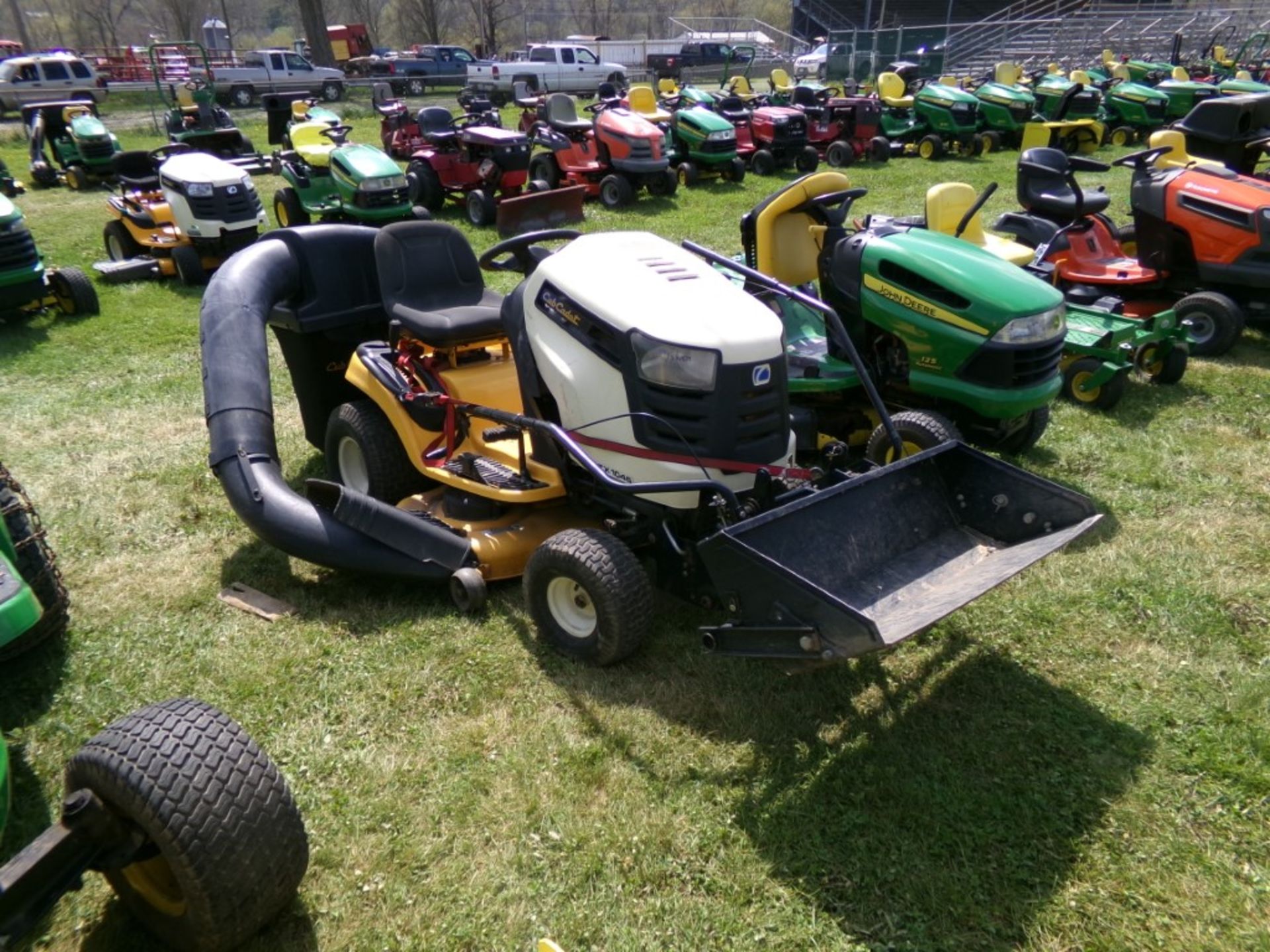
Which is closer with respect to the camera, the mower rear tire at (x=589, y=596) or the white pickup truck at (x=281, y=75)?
the mower rear tire at (x=589, y=596)

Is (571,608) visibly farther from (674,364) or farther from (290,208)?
(290,208)

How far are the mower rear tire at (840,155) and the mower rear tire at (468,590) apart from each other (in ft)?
44.7

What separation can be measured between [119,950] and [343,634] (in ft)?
4.76

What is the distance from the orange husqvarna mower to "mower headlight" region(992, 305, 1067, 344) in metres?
8.73

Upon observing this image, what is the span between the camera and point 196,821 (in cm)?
210

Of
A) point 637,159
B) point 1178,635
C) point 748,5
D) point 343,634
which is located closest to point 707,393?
point 343,634

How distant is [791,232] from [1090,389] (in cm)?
217

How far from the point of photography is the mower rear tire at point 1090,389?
18.4 feet

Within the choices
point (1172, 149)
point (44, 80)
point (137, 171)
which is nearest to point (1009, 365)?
point (1172, 149)

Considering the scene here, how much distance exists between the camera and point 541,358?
363 cm

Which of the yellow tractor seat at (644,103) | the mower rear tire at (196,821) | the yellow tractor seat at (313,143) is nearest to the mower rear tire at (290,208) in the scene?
the yellow tractor seat at (313,143)

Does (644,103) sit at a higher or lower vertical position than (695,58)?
higher

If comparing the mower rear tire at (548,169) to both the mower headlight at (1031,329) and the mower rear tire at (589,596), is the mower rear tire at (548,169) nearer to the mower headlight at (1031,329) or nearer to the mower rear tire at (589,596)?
the mower headlight at (1031,329)

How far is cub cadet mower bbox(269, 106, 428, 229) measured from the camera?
33.9 ft
